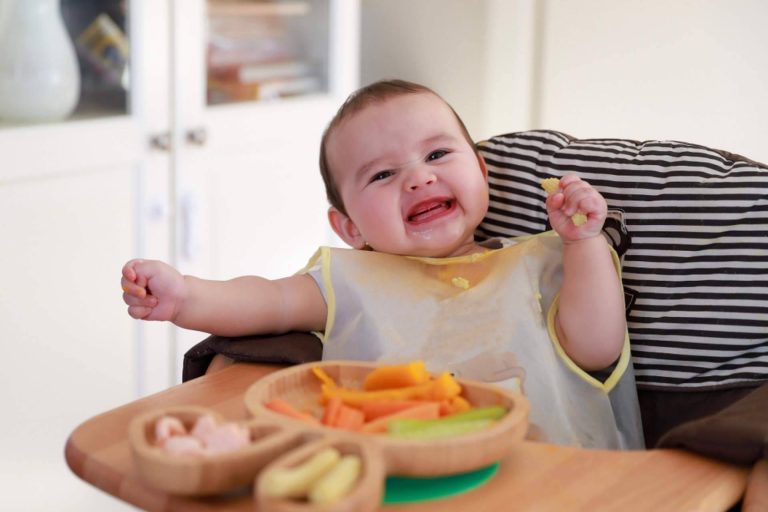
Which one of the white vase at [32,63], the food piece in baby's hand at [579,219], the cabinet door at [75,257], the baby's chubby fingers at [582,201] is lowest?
the cabinet door at [75,257]

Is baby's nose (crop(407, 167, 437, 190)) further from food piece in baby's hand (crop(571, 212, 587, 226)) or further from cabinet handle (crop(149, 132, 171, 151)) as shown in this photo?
cabinet handle (crop(149, 132, 171, 151))

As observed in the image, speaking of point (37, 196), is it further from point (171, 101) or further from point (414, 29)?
point (414, 29)

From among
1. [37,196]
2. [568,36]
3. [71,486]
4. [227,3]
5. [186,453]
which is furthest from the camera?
[568,36]

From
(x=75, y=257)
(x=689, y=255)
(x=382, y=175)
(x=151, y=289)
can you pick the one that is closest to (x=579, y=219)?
(x=689, y=255)

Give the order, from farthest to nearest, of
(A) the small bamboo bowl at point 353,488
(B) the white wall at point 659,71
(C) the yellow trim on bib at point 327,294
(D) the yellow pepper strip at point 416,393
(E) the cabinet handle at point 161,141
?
(B) the white wall at point 659,71 < (E) the cabinet handle at point 161,141 < (C) the yellow trim on bib at point 327,294 < (D) the yellow pepper strip at point 416,393 < (A) the small bamboo bowl at point 353,488

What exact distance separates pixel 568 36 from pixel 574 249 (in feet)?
5.73

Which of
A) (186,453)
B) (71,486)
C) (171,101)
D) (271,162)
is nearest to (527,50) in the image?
(271,162)

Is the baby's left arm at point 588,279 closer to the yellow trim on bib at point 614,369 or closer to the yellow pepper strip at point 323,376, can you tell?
the yellow trim on bib at point 614,369

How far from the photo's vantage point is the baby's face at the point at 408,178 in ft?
4.64

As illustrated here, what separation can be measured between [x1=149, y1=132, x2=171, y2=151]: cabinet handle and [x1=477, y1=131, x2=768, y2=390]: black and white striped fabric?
122cm

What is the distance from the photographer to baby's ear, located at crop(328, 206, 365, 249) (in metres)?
1.52

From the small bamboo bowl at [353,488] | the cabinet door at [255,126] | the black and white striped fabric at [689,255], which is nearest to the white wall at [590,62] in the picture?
the cabinet door at [255,126]

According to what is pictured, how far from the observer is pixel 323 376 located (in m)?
1.08

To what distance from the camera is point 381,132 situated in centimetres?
143
